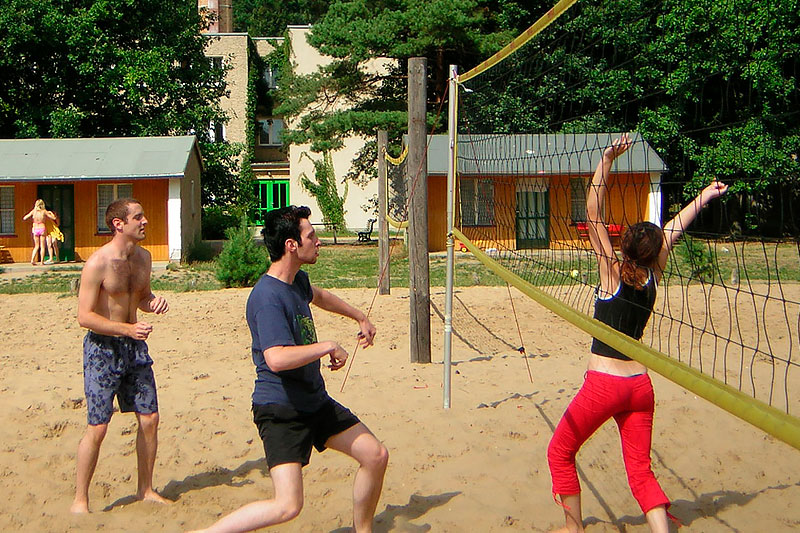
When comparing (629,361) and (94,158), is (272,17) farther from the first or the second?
(629,361)

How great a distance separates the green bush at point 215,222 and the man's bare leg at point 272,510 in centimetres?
2594

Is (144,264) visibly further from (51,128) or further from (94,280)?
(51,128)

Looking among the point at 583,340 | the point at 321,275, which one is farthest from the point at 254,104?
the point at 583,340

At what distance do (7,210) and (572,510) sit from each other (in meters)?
20.4

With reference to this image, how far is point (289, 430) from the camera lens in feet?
10.6

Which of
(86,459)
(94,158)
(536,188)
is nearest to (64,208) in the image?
(94,158)

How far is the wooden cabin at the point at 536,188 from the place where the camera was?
5.03 m

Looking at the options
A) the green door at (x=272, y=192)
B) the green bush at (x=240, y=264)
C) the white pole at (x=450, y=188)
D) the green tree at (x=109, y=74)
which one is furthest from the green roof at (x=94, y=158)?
the white pole at (x=450, y=188)

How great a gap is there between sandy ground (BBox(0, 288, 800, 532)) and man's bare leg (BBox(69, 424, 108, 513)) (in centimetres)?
7

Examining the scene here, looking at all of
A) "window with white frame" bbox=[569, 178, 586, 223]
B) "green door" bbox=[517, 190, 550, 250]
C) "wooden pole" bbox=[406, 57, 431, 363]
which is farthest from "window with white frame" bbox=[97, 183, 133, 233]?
"wooden pole" bbox=[406, 57, 431, 363]

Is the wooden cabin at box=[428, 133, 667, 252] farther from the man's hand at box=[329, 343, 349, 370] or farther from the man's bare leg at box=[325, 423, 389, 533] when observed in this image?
the man's bare leg at box=[325, 423, 389, 533]

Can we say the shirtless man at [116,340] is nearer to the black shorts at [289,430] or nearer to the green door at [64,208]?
the black shorts at [289,430]

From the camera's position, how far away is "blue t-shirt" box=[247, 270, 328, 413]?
3.15 metres

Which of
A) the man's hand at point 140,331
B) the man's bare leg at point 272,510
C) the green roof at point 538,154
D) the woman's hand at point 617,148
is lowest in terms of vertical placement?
the man's bare leg at point 272,510
